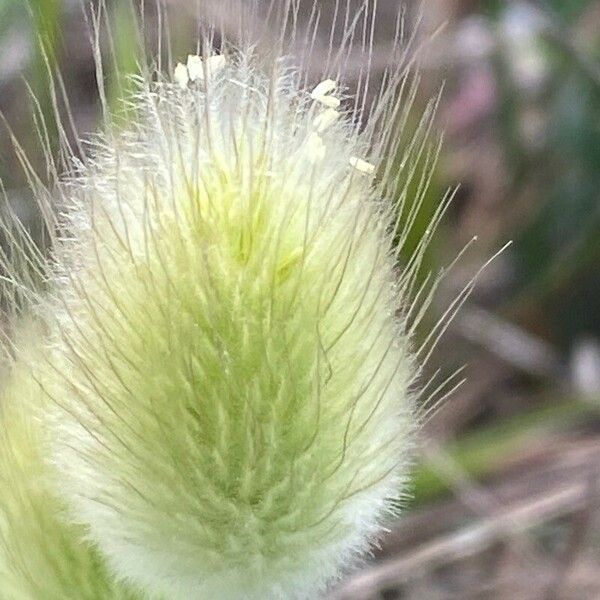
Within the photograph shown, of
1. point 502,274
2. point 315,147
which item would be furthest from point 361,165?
point 502,274

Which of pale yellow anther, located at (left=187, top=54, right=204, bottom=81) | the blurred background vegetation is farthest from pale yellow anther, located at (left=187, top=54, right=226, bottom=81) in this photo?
the blurred background vegetation

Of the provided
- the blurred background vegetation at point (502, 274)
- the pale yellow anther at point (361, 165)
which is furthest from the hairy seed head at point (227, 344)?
the blurred background vegetation at point (502, 274)

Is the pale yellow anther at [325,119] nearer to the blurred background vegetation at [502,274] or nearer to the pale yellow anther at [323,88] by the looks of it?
the pale yellow anther at [323,88]

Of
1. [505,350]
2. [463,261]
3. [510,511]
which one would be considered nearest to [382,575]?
[510,511]

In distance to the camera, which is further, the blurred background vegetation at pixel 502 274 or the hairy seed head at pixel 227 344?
the blurred background vegetation at pixel 502 274

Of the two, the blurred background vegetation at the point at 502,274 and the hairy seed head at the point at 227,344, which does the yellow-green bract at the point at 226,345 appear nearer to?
the hairy seed head at the point at 227,344

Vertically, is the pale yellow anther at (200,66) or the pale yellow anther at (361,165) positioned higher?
the pale yellow anther at (200,66)

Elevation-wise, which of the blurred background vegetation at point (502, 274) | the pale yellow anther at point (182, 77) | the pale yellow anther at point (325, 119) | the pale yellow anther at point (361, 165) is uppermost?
the pale yellow anther at point (182, 77)

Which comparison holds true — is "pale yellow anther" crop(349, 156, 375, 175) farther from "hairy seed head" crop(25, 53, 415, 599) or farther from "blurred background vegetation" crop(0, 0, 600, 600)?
"blurred background vegetation" crop(0, 0, 600, 600)

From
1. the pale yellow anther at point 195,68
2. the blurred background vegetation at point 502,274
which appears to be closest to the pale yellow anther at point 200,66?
the pale yellow anther at point 195,68

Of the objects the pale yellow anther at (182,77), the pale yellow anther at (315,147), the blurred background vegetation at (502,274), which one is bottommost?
the blurred background vegetation at (502,274)
